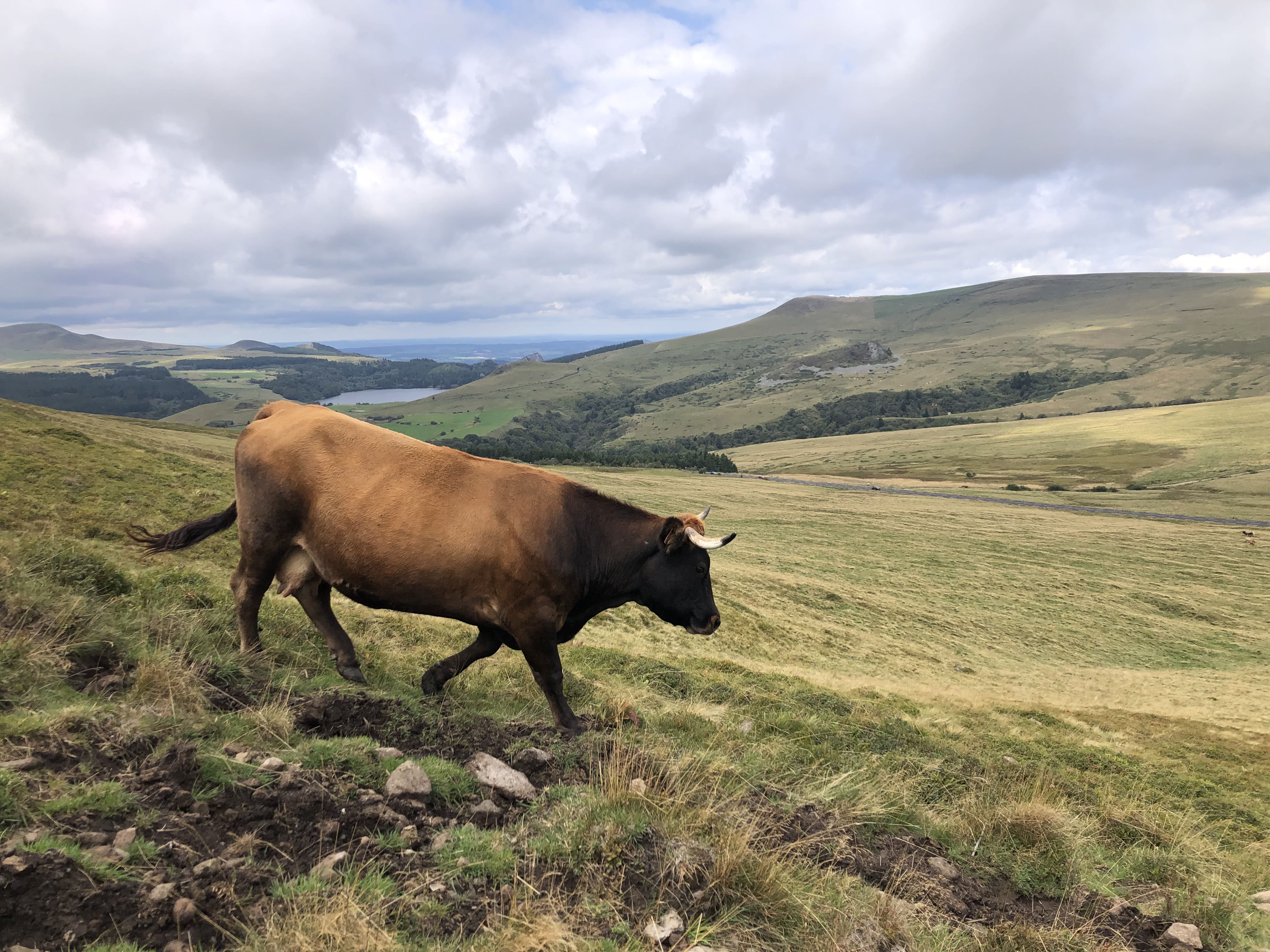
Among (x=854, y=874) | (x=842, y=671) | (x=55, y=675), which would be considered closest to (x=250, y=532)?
(x=55, y=675)

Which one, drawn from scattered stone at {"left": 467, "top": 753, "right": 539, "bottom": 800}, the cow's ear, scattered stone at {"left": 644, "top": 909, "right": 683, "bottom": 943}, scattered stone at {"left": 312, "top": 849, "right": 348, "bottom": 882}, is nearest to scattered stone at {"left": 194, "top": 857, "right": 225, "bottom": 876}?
scattered stone at {"left": 312, "top": 849, "right": 348, "bottom": 882}

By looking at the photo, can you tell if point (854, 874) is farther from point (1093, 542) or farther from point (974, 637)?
point (1093, 542)

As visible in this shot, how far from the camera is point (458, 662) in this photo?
763 centimetres

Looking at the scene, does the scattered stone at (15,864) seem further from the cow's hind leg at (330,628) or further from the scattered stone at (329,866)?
the cow's hind leg at (330,628)

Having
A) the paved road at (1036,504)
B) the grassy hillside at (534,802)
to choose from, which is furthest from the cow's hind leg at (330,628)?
the paved road at (1036,504)

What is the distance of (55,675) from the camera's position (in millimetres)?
5316

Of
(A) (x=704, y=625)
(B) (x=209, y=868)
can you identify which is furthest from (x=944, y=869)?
(B) (x=209, y=868)

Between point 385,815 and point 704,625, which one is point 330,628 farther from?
point 704,625

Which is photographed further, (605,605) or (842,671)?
(842,671)

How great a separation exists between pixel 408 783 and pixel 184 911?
1.76 m

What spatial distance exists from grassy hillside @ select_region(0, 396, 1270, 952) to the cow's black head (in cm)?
140

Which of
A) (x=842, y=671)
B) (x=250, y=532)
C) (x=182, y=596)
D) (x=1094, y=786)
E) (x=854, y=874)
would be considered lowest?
(x=842, y=671)

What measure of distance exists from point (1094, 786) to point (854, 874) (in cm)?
946

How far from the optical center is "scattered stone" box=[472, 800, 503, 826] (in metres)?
4.78
